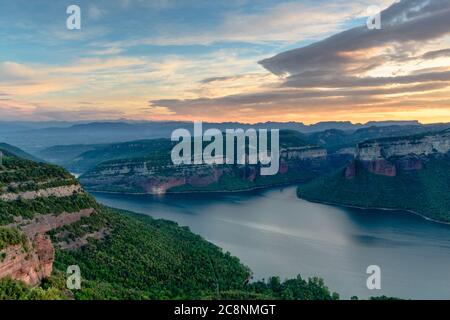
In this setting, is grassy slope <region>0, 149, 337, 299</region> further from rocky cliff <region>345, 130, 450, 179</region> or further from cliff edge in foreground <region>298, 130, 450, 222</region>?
rocky cliff <region>345, 130, 450, 179</region>

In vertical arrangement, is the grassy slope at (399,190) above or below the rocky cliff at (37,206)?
below

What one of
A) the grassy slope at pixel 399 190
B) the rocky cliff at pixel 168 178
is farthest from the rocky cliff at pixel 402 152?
the rocky cliff at pixel 168 178

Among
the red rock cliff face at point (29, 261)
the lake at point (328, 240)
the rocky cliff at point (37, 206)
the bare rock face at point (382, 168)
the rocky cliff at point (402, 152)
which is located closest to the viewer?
the red rock cliff face at point (29, 261)

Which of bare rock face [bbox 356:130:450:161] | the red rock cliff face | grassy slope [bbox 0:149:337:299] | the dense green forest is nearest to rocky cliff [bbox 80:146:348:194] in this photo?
bare rock face [bbox 356:130:450:161]

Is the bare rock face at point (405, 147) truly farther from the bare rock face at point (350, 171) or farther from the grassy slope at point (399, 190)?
the grassy slope at point (399, 190)
